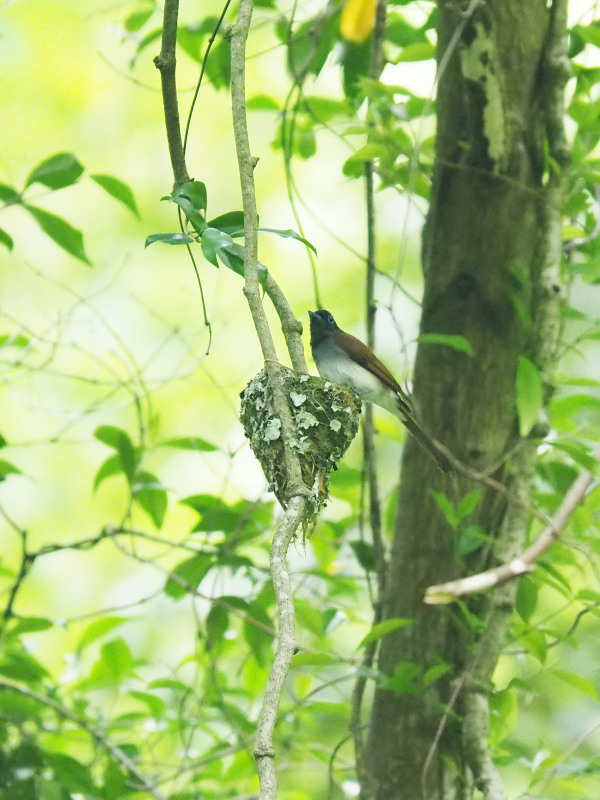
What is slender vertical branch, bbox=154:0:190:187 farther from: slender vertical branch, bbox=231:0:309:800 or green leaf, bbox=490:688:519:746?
green leaf, bbox=490:688:519:746

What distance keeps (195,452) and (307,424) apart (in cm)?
95

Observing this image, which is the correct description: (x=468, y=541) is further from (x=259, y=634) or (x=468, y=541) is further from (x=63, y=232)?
(x=63, y=232)

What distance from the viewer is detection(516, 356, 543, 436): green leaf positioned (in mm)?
3213

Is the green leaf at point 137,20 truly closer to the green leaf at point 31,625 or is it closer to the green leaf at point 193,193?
the green leaf at point 193,193

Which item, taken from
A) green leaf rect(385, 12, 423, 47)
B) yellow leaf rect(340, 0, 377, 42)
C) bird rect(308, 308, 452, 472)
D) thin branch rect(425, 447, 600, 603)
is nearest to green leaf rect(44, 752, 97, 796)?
bird rect(308, 308, 452, 472)

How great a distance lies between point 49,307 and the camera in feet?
29.2

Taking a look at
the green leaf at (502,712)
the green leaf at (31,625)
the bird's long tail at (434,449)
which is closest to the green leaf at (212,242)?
the bird's long tail at (434,449)

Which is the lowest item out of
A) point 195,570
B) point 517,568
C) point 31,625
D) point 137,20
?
point 517,568

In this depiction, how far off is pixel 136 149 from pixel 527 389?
744 cm

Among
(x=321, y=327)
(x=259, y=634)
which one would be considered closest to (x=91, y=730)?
(x=259, y=634)

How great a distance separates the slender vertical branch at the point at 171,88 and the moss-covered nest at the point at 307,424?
71 cm

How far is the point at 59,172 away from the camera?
3.13 metres

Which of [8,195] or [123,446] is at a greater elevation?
[8,195]

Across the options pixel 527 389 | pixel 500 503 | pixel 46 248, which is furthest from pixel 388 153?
pixel 46 248
